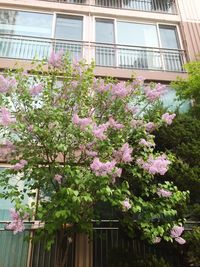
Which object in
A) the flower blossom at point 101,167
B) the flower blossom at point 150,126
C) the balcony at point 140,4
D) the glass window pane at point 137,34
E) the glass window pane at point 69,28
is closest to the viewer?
the flower blossom at point 101,167

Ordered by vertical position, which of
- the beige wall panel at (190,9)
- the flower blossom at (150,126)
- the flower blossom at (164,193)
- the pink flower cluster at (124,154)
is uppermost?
the beige wall panel at (190,9)

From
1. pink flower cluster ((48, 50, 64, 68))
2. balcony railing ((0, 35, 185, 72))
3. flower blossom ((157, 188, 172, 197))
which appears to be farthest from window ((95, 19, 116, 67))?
flower blossom ((157, 188, 172, 197))

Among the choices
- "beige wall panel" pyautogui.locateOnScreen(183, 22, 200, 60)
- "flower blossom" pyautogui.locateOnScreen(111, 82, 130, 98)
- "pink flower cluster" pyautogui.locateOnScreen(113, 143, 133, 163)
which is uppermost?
"beige wall panel" pyautogui.locateOnScreen(183, 22, 200, 60)

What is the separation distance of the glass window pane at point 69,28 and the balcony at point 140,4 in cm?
83

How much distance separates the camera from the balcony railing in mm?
9984

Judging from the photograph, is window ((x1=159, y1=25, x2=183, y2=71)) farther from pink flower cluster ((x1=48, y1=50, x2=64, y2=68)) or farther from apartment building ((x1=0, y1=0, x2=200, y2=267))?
pink flower cluster ((x1=48, y1=50, x2=64, y2=68))

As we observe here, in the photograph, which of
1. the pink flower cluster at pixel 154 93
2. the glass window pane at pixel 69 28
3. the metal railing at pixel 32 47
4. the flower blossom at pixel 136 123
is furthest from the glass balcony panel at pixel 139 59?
the flower blossom at pixel 136 123

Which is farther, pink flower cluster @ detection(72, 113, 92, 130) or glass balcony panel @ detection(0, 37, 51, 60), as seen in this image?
glass balcony panel @ detection(0, 37, 51, 60)

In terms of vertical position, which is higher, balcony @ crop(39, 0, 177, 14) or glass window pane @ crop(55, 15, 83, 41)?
balcony @ crop(39, 0, 177, 14)

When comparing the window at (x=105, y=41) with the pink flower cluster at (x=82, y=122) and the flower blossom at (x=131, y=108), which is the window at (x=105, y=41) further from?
the pink flower cluster at (x=82, y=122)

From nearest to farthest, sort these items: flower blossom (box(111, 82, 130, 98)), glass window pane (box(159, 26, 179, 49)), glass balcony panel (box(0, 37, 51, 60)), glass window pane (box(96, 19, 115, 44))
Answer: flower blossom (box(111, 82, 130, 98)), glass balcony panel (box(0, 37, 51, 60)), glass window pane (box(96, 19, 115, 44)), glass window pane (box(159, 26, 179, 49))

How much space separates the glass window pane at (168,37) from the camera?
1105 cm

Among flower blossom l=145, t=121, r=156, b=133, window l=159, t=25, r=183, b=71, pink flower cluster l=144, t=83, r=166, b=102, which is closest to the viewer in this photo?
flower blossom l=145, t=121, r=156, b=133

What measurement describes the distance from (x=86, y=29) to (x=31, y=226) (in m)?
7.33
